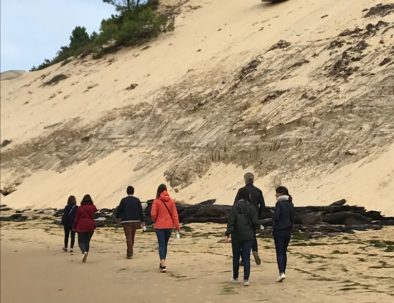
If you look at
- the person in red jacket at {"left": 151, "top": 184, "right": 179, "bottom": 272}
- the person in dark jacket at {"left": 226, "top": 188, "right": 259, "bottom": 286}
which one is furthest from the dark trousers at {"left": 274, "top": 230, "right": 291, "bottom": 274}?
the person in red jacket at {"left": 151, "top": 184, "right": 179, "bottom": 272}

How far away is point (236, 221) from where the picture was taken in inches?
364

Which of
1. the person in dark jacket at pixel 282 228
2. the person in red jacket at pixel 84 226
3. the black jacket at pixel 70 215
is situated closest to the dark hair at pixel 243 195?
the person in dark jacket at pixel 282 228

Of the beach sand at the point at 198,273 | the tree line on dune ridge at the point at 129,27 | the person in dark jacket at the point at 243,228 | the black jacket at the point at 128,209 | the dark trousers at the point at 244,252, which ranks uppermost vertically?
the tree line on dune ridge at the point at 129,27

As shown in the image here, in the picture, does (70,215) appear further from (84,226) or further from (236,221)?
(236,221)

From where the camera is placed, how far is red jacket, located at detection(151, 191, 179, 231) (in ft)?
36.3

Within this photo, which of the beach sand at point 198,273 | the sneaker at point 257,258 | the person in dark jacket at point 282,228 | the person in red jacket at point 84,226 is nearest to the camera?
the beach sand at point 198,273

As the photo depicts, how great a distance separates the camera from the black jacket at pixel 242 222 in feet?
30.1

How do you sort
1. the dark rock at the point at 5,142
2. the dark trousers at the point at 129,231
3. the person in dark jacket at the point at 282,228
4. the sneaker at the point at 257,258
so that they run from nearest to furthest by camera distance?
the person in dark jacket at the point at 282,228 → the sneaker at the point at 257,258 → the dark trousers at the point at 129,231 → the dark rock at the point at 5,142

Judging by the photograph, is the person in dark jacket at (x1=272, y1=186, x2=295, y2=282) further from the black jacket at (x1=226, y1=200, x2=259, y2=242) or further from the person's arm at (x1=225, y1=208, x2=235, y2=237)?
the person's arm at (x1=225, y1=208, x2=235, y2=237)

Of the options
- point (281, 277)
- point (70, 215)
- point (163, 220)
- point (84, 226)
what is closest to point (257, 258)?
point (281, 277)

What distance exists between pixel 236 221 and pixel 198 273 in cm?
183

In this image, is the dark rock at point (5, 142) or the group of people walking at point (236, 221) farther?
the dark rock at point (5, 142)

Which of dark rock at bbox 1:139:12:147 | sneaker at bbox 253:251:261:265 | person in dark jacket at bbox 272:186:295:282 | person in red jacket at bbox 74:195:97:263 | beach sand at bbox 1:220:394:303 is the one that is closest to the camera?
beach sand at bbox 1:220:394:303

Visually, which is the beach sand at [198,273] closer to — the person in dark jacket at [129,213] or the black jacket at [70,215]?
the person in dark jacket at [129,213]
